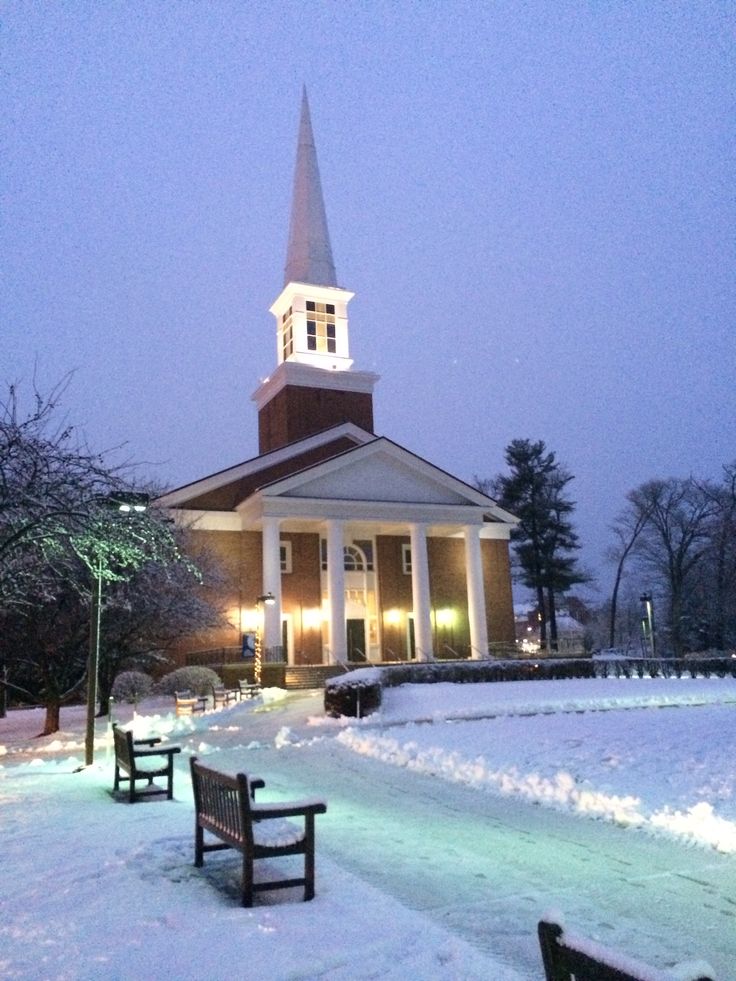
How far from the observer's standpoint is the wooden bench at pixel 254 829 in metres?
5.79

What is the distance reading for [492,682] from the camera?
2562 cm

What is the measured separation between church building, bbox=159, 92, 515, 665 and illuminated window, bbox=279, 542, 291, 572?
0.16 ft

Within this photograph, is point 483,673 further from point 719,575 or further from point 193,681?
point 719,575

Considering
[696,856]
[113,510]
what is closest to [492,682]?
[113,510]

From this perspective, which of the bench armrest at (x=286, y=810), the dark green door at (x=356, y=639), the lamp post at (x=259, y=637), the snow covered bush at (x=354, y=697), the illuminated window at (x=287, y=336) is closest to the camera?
the bench armrest at (x=286, y=810)

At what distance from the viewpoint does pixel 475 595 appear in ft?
123

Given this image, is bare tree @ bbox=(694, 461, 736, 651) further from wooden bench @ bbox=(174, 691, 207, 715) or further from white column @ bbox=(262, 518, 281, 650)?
wooden bench @ bbox=(174, 691, 207, 715)

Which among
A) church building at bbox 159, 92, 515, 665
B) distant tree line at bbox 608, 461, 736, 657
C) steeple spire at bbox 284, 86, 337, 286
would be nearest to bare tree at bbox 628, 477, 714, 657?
distant tree line at bbox 608, 461, 736, 657

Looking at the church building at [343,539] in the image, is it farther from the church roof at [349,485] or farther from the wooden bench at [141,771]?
the wooden bench at [141,771]

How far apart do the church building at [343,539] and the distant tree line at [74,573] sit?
Answer: 13.8 feet

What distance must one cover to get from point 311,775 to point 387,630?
2682 centimetres

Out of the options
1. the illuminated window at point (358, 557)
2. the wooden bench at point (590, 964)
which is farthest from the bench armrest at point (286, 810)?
the illuminated window at point (358, 557)

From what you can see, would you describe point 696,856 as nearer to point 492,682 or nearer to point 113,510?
point 113,510

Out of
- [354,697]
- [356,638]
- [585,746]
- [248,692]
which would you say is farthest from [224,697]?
[585,746]
